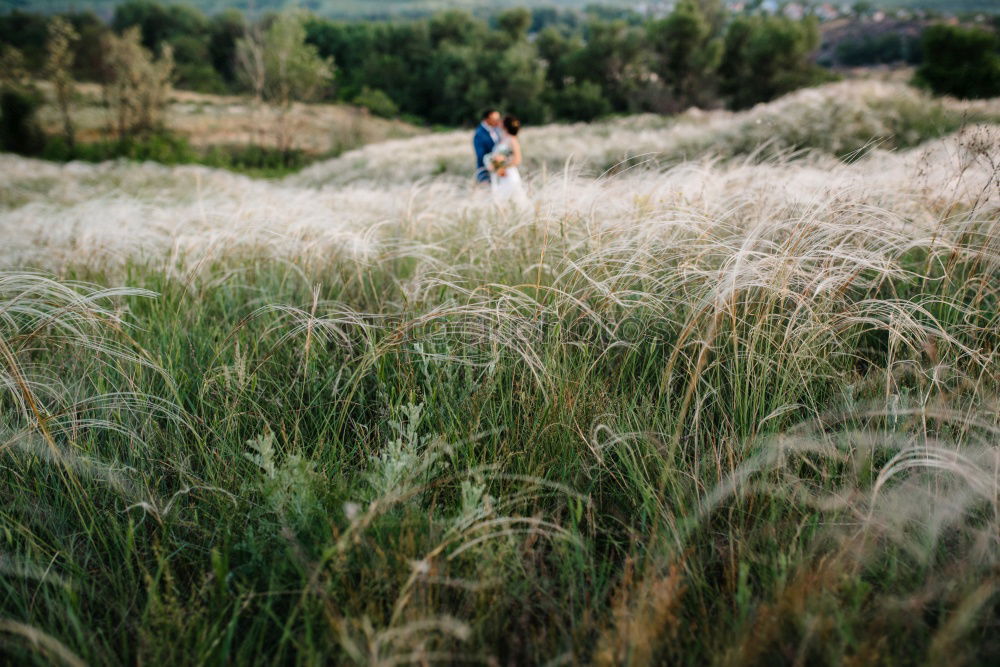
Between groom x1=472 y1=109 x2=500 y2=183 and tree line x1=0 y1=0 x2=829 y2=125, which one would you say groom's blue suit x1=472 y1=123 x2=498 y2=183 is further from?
tree line x1=0 y1=0 x2=829 y2=125

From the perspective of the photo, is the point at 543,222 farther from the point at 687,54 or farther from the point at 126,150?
the point at 687,54

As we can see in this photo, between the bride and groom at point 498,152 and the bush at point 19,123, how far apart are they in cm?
2944

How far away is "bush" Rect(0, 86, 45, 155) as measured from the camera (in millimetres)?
25969

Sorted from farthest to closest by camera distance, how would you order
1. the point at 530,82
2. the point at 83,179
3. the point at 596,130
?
the point at 530,82, the point at 596,130, the point at 83,179

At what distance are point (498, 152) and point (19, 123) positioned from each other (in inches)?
1211

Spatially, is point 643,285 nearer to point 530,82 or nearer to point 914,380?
point 914,380

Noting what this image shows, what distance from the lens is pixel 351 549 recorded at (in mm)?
1092

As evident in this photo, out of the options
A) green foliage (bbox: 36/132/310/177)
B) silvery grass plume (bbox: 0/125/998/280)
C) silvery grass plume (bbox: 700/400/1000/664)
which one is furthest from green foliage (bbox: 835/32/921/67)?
silvery grass plume (bbox: 700/400/1000/664)

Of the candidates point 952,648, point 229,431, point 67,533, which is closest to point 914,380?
point 952,648

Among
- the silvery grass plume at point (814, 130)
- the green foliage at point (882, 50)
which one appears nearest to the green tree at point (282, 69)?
the silvery grass plume at point (814, 130)

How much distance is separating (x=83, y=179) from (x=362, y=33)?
2753 inches

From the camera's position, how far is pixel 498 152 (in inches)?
303

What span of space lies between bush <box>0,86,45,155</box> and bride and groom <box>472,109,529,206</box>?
29437mm

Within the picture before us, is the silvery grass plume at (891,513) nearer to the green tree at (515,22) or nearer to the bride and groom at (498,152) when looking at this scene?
the bride and groom at (498,152)
